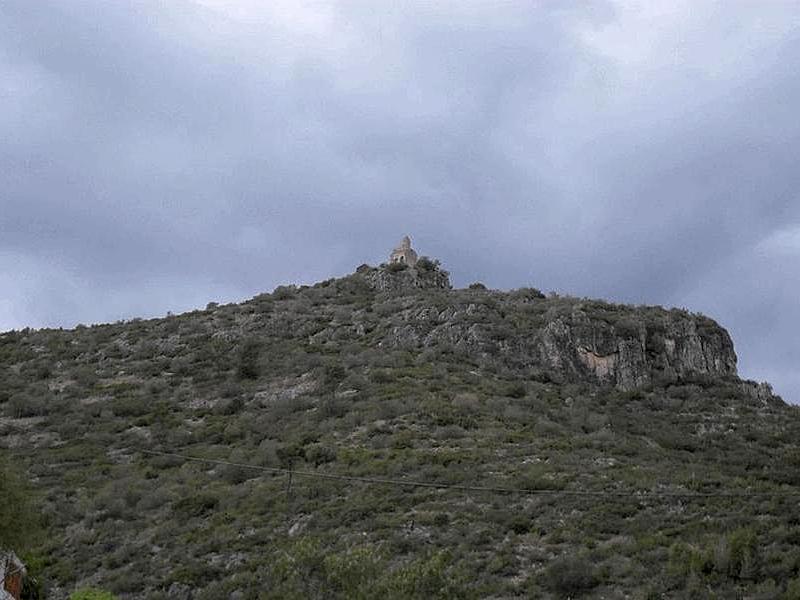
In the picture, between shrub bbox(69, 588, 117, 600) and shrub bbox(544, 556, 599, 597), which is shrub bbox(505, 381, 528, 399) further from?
shrub bbox(69, 588, 117, 600)

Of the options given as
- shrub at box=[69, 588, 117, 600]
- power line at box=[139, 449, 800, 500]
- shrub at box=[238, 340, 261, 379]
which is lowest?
shrub at box=[69, 588, 117, 600]

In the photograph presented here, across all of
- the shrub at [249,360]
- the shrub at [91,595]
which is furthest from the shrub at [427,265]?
the shrub at [91,595]

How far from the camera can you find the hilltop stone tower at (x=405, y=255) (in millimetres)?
67387

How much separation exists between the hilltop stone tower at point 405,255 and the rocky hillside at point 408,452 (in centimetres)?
1200

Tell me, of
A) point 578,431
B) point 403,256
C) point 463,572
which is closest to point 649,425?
point 578,431

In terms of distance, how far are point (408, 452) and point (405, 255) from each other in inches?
1648

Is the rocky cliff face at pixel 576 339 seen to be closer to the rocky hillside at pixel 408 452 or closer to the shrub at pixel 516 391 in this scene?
the rocky hillside at pixel 408 452

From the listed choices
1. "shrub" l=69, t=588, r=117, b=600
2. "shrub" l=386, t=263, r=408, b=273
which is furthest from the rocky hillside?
"shrub" l=386, t=263, r=408, b=273

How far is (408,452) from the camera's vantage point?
27.9m

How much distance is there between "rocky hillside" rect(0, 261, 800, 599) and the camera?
1905 centimetres

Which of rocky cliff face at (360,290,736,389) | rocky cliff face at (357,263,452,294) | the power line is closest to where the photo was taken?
the power line

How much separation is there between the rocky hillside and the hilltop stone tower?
39.4ft

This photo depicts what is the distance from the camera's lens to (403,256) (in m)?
68.9

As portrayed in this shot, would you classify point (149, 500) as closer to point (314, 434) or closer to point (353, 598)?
point (314, 434)
